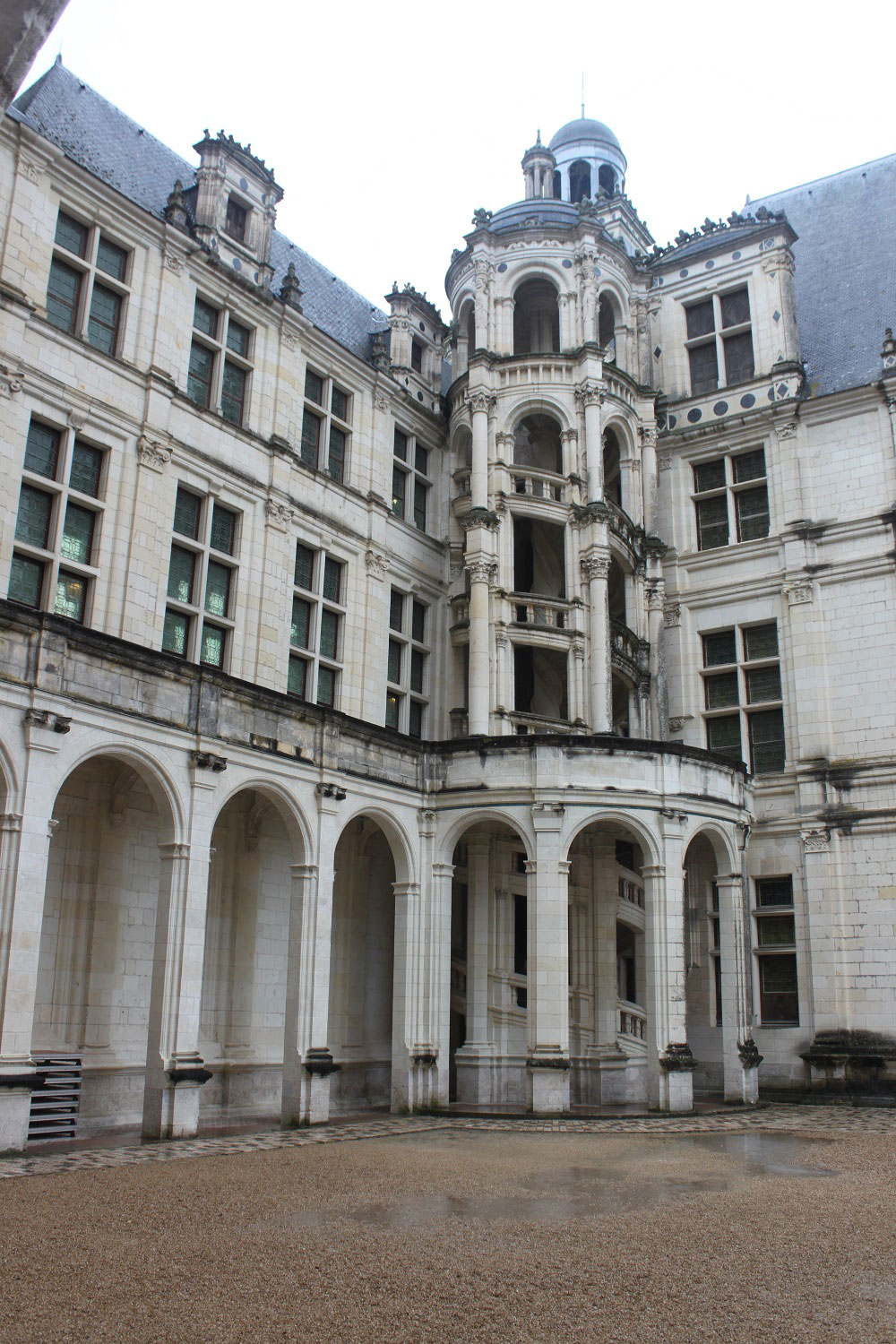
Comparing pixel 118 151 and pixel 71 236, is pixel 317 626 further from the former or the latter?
pixel 118 151

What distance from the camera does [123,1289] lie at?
24.7 ft

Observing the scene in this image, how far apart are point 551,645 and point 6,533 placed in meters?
11.7

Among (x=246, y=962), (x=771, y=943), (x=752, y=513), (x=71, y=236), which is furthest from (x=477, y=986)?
(x=71, y=236)

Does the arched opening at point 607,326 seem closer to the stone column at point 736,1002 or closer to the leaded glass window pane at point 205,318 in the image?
the leaded glass window pane at point 205,318

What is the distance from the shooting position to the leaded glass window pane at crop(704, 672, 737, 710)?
27.3m

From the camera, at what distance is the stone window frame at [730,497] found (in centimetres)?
2773

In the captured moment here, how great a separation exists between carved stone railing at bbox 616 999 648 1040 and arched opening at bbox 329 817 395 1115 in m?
4.74

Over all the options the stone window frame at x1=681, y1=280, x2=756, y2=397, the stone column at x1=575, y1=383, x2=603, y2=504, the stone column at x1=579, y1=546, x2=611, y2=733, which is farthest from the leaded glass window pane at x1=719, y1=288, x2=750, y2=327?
the stone column at x1=579, y1=546, x2=611, y2=733

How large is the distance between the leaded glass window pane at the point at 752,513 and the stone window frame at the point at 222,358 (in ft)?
40.9

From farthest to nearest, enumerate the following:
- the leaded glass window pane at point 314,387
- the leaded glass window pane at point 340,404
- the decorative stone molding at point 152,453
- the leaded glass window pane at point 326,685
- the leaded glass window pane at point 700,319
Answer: the leaded glass window pane at point 700,319, the leaded glass window pane at point 340,404, the leaded glass window pane at point 314,387, the leaded glass window pane at point 326,685, the decorative stone molding at point 152,453

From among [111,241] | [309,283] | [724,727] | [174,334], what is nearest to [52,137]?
[111,241]

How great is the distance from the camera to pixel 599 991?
22.8 metres

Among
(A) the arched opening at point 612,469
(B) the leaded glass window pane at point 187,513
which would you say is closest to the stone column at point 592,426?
(A) the arched opening at point 612,469

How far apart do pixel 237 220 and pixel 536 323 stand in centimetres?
904
